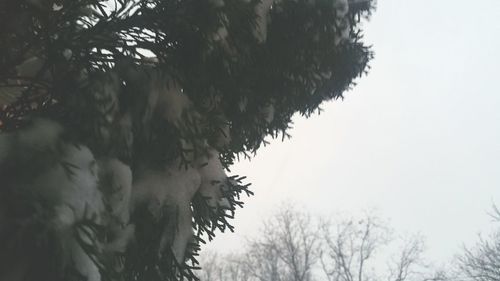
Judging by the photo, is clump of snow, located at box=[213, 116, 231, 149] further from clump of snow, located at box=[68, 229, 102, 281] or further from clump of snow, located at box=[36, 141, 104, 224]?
clump of snow, located at box=[68, 229, 102, 281]

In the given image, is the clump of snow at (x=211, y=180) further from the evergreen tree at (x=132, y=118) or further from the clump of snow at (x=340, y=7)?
the clump of snow at (x=340, y=7)

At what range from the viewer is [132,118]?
8.65 feet

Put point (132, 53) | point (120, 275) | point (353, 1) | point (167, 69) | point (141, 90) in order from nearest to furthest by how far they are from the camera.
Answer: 1. point (120, 275)
2. point (141, 90)
3. point (167, 69)
4. point (132, 53)
5. point (353, 1)

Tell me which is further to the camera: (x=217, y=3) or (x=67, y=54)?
(x=67, y=54)

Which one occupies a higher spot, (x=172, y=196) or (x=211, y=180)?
(x=211, y=180)

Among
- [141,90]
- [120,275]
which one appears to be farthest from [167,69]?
[120,275]

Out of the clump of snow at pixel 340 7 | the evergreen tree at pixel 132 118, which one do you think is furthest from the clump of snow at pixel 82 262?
the clump of snow at pixel 340 7

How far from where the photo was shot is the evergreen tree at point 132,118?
1827 millimetres

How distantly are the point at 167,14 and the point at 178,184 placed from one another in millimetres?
1159

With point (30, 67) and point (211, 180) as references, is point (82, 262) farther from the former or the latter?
point (30, 67)

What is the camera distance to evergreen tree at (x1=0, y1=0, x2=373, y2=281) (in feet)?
5.99

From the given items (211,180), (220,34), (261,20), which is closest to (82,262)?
(211,180)

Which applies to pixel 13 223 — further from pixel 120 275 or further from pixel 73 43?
pixel 73 43

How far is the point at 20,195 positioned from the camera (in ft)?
5.87
